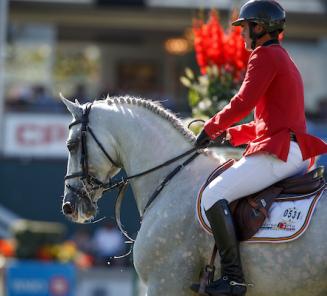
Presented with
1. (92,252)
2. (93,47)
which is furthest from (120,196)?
(93,47)

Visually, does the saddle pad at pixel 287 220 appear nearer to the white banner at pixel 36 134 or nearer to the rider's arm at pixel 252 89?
the rider's arm at pixel 252 89

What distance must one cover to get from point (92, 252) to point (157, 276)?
37.6 ft

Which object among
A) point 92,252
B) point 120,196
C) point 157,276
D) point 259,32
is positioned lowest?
point 92,252

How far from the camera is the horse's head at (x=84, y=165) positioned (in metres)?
6.27

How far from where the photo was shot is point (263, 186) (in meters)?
5.84

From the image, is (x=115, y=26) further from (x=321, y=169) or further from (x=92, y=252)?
(x=321, y=169)

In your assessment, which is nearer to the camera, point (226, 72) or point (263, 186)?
point (263, 186)

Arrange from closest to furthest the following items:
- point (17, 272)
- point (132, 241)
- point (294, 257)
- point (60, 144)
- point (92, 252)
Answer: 1. point (294, 257)
2. point (132, 241)
3. point (17, 272)
4. point (92, 252)
5. point (60, 144)

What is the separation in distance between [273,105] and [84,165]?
4.70 feet

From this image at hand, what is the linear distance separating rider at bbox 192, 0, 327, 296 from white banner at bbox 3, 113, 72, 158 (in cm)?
1374

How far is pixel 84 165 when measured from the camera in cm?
627

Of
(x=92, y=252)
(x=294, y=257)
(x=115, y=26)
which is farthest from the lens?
(x=115, y=26)

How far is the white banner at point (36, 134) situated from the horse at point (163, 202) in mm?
13151

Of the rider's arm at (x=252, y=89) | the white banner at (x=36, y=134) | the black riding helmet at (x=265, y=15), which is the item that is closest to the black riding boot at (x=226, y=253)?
the rider's arm at (x=252, y=89)
